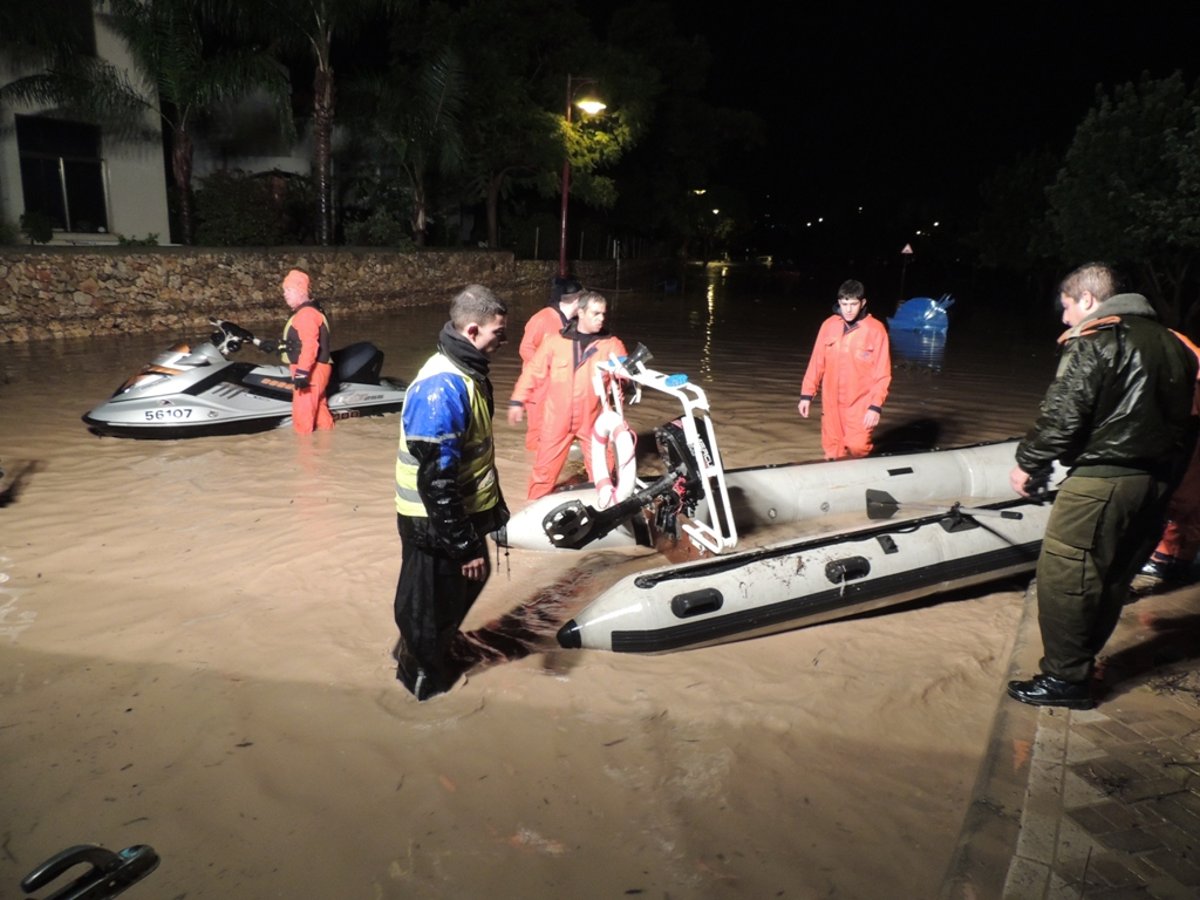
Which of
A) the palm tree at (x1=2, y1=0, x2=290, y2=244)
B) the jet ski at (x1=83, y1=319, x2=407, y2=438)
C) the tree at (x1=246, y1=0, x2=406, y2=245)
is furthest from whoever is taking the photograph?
the tree at (x1=246, y1=0, x2=406, y2=245)

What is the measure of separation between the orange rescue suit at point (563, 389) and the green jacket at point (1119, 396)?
262 centimetres

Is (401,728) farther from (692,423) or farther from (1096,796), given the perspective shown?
(1096,796)

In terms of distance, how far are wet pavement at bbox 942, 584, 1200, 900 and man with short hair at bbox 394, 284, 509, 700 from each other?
2.07m

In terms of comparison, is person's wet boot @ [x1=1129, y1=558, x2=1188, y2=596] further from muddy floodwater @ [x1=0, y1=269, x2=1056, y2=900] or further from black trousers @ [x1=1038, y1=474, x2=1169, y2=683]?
black trousers @ [x1=1038, y1=474, x2=1169, y2=683]

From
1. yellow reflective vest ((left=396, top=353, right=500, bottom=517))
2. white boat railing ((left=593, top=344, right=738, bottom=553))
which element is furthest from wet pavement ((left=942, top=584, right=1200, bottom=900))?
yellow reflective vest ((left=396, top=353, right=500, bottom=517))

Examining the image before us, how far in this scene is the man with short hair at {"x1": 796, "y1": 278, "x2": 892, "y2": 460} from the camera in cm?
650

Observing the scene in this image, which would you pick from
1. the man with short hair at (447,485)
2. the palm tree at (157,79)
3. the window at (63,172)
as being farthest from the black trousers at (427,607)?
the window at (63,172)

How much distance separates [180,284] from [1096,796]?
16.8 m

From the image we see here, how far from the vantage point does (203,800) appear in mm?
3090

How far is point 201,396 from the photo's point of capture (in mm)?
7551

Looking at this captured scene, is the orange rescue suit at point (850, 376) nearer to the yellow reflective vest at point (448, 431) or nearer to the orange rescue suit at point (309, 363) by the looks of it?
the yellow reflective vest at point (448, 431)

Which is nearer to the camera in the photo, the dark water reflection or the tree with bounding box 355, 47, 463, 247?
the dark water reflection

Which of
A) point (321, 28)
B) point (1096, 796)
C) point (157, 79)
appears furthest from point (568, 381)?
point (321, 28)

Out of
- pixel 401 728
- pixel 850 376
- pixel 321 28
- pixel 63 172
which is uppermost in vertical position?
pixel 321 28
